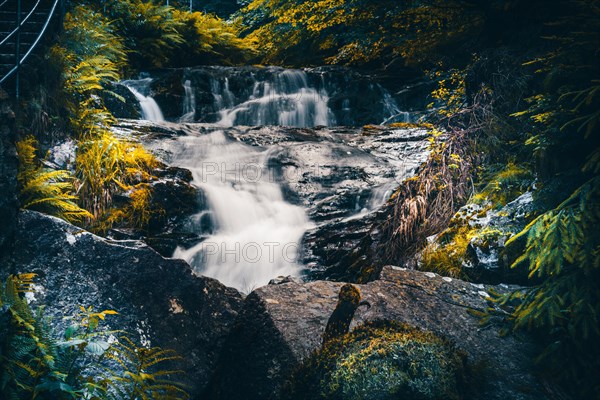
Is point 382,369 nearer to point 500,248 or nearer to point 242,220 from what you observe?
point 500,248

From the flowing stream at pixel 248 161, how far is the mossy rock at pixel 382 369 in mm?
2698

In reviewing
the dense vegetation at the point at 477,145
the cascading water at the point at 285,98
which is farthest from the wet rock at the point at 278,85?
the dense vegetation at the point at 477,145

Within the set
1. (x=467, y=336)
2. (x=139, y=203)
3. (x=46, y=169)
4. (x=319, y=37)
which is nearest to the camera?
(x=467, y=336)

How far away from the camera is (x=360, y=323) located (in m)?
3.59

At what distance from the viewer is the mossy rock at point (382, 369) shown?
2.80 meters

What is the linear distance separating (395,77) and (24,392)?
1212 centimetres

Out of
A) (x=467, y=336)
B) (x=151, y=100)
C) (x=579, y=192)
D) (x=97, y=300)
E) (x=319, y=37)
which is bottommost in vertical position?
(x=467, y=336)

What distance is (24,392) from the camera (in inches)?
111

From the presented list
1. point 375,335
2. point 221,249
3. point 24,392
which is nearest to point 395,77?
point 221,249

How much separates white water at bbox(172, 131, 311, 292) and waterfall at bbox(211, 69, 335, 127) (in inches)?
139

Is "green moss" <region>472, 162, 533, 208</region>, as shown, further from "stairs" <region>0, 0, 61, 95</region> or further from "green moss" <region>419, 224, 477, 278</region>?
"stairs" <region>0, 0, 61, 95</region>

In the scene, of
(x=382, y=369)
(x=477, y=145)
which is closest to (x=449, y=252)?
(x=477, y=145)

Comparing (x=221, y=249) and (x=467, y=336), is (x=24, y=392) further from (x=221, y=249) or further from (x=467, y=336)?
(x=221, y=249)

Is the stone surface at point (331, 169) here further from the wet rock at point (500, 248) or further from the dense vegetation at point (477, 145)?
the wet rock at point (500, 248)
